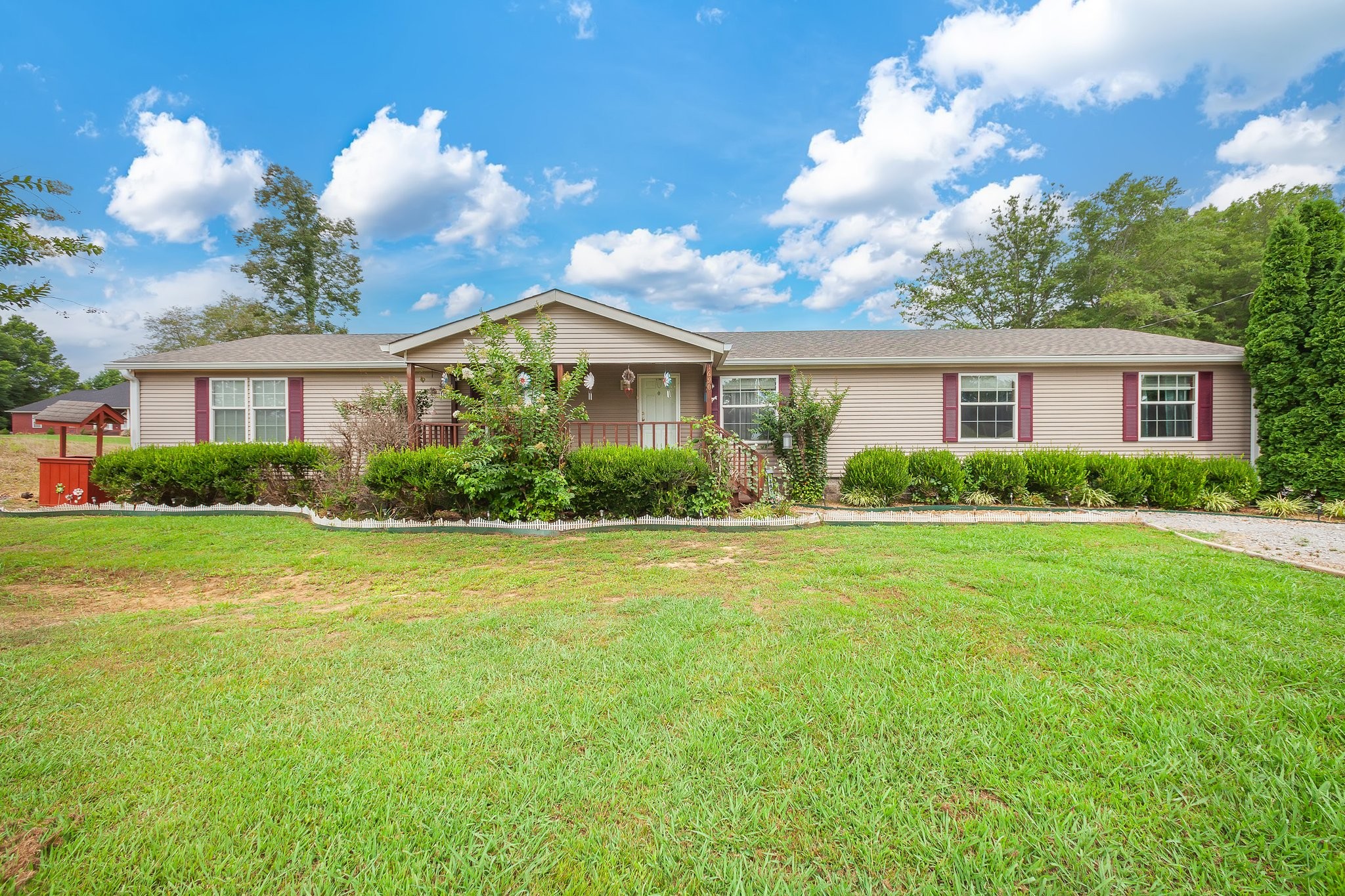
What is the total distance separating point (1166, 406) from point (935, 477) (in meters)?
6.19

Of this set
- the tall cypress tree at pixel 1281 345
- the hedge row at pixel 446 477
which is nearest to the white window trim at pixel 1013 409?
the tall cypress tree at pixel 1281 345

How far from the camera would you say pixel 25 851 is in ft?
5.58

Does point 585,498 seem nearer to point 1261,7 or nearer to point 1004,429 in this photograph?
point 1004,429

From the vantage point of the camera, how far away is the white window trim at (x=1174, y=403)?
453 inches

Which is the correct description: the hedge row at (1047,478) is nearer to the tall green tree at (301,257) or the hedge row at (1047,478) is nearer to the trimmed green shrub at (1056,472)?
the trimmed green shrub at (1056,472)

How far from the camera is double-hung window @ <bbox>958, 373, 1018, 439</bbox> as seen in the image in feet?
39.0

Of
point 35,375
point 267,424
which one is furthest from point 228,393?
point 35,375

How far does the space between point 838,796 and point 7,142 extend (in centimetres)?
1180

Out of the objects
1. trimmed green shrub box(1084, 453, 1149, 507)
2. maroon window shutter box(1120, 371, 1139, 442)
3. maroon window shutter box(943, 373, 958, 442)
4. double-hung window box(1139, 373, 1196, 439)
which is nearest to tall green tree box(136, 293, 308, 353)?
maroon window shutter box(943, 373, 958, 442)

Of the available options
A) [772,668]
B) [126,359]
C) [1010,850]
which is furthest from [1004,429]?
[126,359]

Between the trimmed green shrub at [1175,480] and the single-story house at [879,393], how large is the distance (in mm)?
1681

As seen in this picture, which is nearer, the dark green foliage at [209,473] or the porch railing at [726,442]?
the porch railing at [726,442]

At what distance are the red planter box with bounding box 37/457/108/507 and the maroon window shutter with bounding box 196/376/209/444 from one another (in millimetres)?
2009

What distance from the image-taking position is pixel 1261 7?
29.9ft
